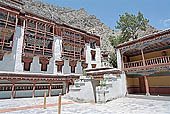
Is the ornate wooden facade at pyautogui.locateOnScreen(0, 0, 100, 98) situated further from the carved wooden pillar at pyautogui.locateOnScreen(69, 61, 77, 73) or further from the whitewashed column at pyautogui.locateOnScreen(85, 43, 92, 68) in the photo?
the whitewashed column at pyautogui.locateOnScreen(85, 43, 92, 68)

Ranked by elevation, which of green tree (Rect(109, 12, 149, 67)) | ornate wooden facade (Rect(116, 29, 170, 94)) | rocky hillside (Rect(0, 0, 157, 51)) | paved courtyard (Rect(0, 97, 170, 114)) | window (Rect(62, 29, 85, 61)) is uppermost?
rocky hillside (Rect(0, 0, 157, 51))

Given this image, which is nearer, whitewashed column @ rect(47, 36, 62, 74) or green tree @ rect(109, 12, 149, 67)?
whitewashed column @ rect(47, 36, 62, 74)

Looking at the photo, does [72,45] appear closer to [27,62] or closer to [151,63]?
[27,62]

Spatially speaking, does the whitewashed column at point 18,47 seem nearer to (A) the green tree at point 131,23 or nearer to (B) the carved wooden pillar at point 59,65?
(B) the carved wooden pillar at point 59,65

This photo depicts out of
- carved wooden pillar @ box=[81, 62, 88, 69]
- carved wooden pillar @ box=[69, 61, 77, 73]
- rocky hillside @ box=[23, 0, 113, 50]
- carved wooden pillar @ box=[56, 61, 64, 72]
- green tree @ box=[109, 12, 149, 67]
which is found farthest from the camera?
rocky hillside @ box=[23, 0, 113, 50]

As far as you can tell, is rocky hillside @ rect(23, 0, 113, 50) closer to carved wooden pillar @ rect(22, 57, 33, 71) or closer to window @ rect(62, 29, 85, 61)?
window @ rect(62, 29, 85, 61)

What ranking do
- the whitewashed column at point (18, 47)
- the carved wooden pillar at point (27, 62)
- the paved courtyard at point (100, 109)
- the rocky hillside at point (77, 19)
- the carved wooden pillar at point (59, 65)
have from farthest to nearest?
the rocky hillside at point (77, 19), the carved wooden pillar at point (59, 65), the carved wooden pillar at point (27, 62), the whitewashed column at point (18, 47), the paved courtyard at point (100, 109)

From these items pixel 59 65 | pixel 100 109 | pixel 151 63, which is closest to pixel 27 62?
pixel 59 65

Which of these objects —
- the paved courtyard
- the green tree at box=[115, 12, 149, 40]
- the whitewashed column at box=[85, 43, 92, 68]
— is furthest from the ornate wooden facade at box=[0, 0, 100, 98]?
the green tree at box=[115, 12, 149, 40]

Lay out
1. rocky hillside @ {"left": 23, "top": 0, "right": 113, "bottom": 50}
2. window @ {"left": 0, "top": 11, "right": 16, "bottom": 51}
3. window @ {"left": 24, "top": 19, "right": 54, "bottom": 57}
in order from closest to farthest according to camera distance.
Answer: window @ {"left": 0, "top": 11, "right": 16, "bottom": 51}
window @ {"left": 24, "top": 19, "right": 54, "bottom": 57}
rocky hillside @ {"left": 23, "top": 0, "right": 113, "bottom": 50}

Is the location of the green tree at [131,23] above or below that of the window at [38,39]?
above

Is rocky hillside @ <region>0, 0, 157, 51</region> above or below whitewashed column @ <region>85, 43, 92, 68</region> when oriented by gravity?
above

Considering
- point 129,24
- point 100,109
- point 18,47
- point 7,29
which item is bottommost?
point 100,109

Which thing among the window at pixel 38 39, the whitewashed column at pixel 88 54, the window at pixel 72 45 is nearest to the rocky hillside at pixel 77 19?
the whitewashed column at pixel 88 54
